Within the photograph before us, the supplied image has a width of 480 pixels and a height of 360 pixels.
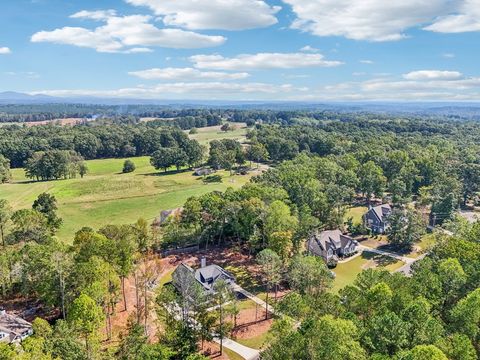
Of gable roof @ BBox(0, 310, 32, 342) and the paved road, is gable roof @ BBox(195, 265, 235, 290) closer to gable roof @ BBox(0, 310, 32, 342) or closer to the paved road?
the paved road

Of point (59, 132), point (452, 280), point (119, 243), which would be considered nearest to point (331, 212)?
point (452, 280)

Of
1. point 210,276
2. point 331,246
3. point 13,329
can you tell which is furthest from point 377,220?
point 13,329

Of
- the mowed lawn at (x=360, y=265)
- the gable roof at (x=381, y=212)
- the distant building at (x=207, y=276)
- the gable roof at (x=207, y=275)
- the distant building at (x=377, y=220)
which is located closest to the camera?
the distant building at (x=207, y=276)

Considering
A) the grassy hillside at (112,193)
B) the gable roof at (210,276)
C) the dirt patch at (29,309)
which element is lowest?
the dirt patch at (29,309)

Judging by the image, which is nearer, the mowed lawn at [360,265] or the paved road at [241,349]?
the paved road at [241,349]

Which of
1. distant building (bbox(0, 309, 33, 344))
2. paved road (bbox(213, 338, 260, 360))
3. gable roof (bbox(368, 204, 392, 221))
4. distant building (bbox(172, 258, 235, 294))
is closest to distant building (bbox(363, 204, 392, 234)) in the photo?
gable roof (bbox(368, 204, 392, 221))

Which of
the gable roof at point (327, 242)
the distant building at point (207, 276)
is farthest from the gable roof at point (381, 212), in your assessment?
the distant building at point (207, 276)

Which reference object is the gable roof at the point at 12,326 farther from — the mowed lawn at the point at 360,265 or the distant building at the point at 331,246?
the distant building at the point at 331,246
